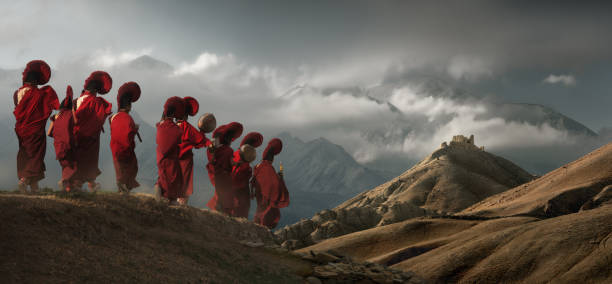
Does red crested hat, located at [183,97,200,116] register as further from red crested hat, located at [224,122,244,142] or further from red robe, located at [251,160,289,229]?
red robe, located at [251,160,289,229]

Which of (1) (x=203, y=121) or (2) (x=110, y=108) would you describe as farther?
(1) (x=203, y=121)

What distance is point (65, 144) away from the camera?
1286 cm

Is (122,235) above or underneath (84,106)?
underneath

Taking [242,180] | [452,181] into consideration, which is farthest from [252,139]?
[452,181]

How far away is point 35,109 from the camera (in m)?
12.7

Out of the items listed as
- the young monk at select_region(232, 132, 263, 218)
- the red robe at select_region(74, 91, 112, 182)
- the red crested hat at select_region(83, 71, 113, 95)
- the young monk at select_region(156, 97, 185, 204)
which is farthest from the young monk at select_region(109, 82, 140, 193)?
the young monk at select_region(232, 132, 263, 218)

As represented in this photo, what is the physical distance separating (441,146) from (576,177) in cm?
8671

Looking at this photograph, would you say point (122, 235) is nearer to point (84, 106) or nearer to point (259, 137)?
point (84, 106)

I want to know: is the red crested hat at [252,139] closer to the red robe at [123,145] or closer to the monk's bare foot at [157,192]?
the monk's bare foot at [157,192]

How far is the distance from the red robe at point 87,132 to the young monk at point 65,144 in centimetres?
20

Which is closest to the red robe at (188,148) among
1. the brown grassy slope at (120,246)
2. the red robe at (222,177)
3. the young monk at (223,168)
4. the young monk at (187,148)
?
the young monk at (187,148)

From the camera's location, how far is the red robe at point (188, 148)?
14.6m

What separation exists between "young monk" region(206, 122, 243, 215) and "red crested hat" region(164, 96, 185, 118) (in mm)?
3675

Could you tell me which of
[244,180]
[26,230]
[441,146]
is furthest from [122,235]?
[441,146]
